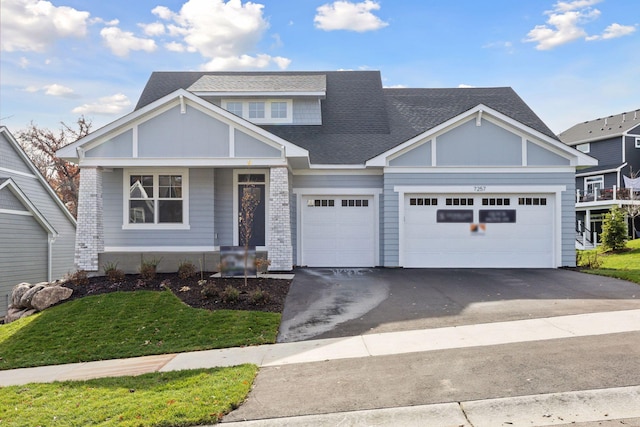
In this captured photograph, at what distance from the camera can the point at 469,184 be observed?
15.0 metres

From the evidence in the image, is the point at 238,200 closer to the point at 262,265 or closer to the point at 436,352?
the point at 262,265

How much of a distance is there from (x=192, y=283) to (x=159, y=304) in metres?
1.81

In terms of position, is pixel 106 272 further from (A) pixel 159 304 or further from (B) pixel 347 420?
(B) pixel 347 420

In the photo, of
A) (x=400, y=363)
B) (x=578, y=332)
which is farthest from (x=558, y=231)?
(x=400, y=363)

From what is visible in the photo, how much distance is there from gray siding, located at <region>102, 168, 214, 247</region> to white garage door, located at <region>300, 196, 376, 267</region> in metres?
3.14

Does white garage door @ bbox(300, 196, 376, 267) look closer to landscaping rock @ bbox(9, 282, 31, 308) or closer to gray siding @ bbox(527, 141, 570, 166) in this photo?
gray siding @ bbox(527, 141, 570, 166)

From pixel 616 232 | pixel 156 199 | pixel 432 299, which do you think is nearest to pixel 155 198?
pixel 156 199

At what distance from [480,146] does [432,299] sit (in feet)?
22.1

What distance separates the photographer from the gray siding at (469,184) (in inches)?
587

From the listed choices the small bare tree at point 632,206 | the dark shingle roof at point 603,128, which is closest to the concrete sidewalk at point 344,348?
the small bare tree at point 632,206

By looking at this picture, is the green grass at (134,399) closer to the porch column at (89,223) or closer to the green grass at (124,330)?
the green grass at (124,330)

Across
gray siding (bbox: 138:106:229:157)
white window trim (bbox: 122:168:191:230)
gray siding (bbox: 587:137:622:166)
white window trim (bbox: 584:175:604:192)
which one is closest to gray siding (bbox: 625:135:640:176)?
gray siding (bbox: 587:137:622:166)

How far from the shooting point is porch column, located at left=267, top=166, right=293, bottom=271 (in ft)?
44.7

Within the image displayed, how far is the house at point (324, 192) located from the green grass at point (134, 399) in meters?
7.51
